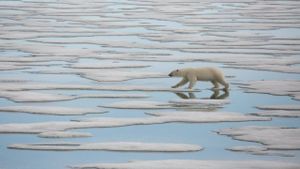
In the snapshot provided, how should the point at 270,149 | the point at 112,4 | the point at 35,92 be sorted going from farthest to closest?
the point at 112,4
the point at 35,92
the point at 270,149

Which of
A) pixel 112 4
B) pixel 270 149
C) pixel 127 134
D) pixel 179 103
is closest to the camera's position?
pixel 270 149

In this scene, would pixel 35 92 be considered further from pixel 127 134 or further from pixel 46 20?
pixel 46 20

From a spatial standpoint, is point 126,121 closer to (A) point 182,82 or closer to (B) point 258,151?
(B) point 258,151

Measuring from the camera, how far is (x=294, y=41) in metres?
14.9

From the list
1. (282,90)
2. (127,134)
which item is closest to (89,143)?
(127,134)

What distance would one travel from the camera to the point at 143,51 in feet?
44.5

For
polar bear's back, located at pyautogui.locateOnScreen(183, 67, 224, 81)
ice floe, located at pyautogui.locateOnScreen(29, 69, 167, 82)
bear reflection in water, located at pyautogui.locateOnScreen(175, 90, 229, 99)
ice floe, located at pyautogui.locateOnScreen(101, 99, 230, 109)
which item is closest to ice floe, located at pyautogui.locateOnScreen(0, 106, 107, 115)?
ice floe, located at pyautogui.locateOnScreen(101, 99, 230, 109)

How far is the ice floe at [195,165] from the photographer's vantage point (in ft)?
19.7

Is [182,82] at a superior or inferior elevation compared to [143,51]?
superior

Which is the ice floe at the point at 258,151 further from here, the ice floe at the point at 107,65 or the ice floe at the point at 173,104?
the ice floe at the point at 107,65

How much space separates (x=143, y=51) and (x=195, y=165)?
7.59 m

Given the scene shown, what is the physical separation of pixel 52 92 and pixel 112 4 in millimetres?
16450

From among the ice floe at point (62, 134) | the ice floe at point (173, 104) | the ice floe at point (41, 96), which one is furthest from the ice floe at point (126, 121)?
the ice floe at point (41, 96)

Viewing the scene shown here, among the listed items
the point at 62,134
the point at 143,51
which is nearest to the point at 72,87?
the point at 62,134
